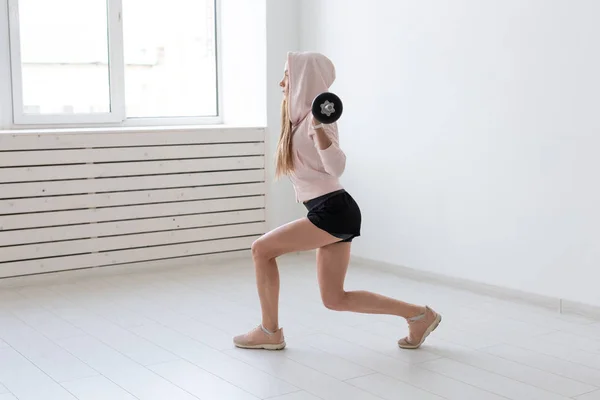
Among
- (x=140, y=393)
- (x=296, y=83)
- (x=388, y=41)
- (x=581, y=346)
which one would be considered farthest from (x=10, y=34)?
(x=581, y=346)

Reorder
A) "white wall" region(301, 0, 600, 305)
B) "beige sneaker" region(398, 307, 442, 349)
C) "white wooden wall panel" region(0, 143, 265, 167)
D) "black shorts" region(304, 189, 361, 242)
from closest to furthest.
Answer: "black shorts" region(304, 189, 361, 242) → "beige sneaker" region(398, 307, 442, 349) → "white wall" region(301, 0, 600, 305) → "white wooden wall panel" region(0, 143, 265, 167)

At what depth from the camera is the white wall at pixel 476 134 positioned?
13.8 ft

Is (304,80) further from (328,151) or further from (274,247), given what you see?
(274,247)

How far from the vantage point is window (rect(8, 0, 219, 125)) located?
5457 millimetres

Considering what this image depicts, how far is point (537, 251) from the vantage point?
4434 millimetres

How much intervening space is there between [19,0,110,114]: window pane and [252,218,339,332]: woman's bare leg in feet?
8.79

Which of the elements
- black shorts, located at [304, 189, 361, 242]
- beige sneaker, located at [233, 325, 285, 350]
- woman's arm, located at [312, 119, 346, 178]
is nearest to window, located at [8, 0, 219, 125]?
beige sneaker, located at [233, 325, 285, 350]

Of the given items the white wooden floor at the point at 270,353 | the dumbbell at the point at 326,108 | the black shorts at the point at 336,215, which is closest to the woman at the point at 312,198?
the black shorts at the point at 336,215

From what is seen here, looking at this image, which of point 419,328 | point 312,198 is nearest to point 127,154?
point 312,198

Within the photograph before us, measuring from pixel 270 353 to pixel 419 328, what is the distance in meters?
0.65

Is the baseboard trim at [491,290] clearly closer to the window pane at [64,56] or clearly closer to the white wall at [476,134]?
the white wall at [476,134]

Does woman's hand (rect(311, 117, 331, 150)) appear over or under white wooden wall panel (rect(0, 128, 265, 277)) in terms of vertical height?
over

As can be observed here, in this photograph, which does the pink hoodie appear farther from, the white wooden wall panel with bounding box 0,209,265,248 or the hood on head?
the white wooden wall panel with bounding box 0,209,265,248

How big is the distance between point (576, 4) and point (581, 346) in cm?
167
